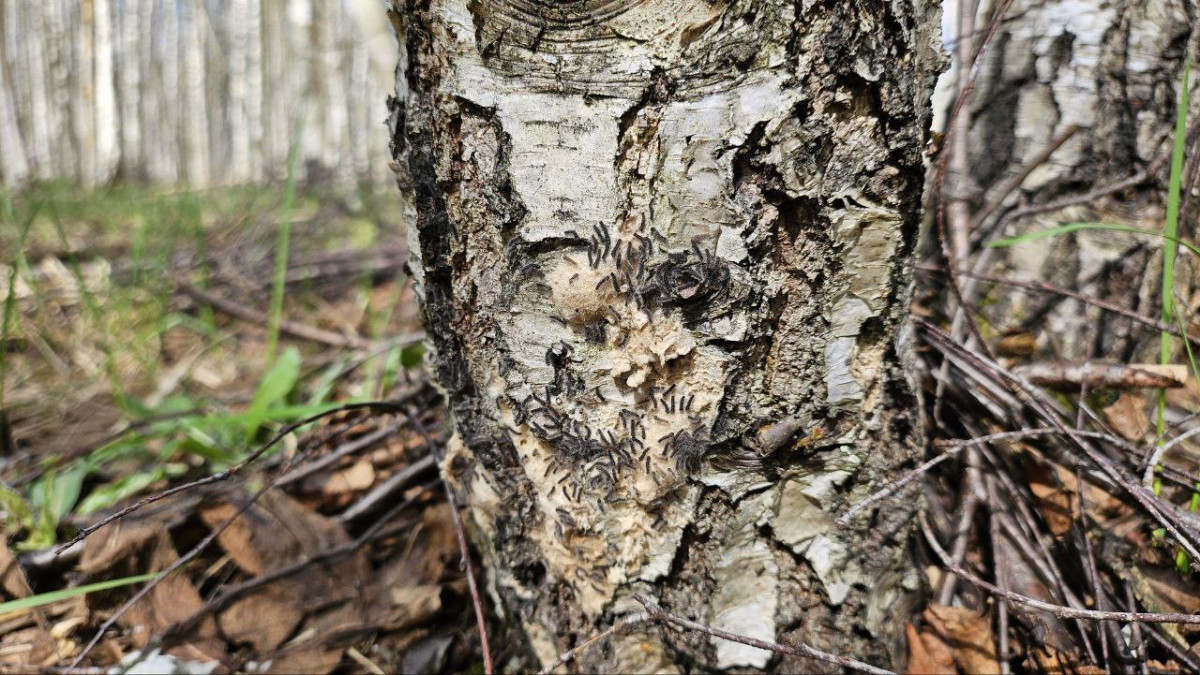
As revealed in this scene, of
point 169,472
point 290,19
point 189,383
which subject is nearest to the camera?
point 169,472

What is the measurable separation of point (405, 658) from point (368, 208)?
4.63 m

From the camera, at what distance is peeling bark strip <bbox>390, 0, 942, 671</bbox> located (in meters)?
0.75

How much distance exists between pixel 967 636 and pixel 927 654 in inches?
2.8

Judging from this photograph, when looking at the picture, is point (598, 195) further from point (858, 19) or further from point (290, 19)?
point (290, 19)

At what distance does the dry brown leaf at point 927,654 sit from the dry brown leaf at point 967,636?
12 mm

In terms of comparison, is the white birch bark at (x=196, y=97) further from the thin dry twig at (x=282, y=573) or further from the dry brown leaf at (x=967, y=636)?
the dry brown leaf at (x=967, y=636)

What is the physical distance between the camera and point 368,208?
520cm

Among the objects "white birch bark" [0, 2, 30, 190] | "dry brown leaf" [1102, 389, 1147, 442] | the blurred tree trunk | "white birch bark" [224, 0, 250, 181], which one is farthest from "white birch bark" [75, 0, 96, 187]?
"dry brown leaf" [1102, 389, 1147, 442]

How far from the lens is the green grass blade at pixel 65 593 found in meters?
1.05

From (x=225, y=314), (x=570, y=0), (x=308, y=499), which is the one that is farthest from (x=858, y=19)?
(x=225, y=314)

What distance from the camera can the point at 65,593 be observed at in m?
1.07

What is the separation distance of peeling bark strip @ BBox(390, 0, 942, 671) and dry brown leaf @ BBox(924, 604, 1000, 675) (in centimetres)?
8

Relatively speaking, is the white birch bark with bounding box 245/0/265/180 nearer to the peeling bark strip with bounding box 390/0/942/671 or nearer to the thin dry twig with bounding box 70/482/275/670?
the thin dry twig with bounding box 70/482/275/670

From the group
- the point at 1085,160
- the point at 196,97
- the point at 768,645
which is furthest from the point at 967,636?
the point at 196,97
